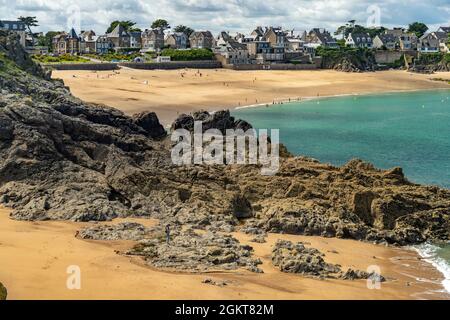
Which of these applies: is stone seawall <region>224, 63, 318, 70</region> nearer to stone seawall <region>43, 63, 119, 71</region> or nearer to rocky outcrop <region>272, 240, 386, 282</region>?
stone seawall <region>43, 63, 119, 71</region>

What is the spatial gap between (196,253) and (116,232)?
3.87m

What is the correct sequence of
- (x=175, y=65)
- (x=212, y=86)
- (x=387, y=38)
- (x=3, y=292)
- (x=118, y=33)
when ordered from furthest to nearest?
(x=387, y=38)
(x=118, y=33)
(x=175, y=65)
(x=212, y=86)
(x=3, y=292)

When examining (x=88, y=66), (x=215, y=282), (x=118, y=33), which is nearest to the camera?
(x=215, y=282)

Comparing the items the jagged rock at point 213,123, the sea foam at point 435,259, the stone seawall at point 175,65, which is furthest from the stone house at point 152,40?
the sea foam at point 435,259

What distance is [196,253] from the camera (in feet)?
70.3

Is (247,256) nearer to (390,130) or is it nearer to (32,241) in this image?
(32,241)

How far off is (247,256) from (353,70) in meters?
106

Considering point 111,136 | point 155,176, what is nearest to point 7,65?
point 111,136

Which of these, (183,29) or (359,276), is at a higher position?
(183,29)

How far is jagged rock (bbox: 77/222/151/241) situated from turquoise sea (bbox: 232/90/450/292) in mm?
10287

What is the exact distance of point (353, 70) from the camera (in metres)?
124

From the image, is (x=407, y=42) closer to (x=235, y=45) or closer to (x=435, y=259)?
(x=235, y=45)


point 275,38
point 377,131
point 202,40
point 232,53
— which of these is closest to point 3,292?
point 377,131
